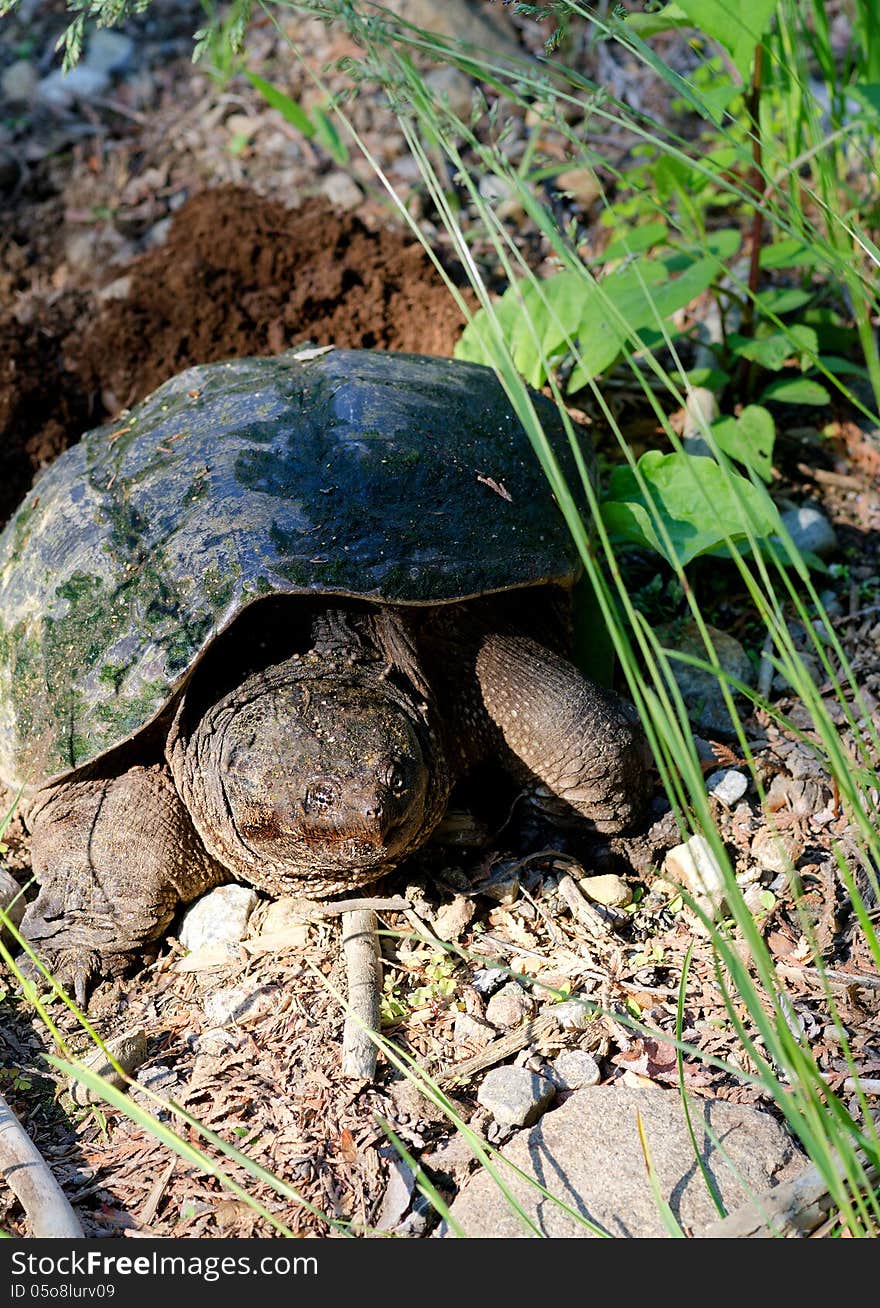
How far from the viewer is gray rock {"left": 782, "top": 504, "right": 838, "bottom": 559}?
11.4 ft

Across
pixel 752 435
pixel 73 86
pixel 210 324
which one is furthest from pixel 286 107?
pixel 752 435

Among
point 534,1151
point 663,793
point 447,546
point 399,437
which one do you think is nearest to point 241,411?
point 399,437

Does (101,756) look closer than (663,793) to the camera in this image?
Yes

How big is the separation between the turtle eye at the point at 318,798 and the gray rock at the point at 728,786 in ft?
3.42

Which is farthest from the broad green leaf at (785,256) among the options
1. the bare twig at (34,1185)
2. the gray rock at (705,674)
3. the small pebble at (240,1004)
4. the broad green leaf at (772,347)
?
the bare twig at (34,1185)

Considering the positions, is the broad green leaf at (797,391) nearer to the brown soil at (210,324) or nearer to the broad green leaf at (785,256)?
the broad green leaf at (785,256)

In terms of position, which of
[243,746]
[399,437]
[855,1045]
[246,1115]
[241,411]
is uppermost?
[241,411]

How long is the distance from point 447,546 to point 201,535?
560mm

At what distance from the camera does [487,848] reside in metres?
2.82

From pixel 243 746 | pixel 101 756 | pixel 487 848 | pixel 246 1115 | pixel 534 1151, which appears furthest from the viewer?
pixel 487 848

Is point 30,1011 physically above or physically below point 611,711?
above

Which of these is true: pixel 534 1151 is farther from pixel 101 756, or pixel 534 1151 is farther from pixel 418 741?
pixel 101 756

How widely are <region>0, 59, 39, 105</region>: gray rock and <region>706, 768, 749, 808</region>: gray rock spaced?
199 inches

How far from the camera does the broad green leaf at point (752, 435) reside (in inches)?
133
